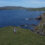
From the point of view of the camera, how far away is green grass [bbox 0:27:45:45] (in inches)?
63.0

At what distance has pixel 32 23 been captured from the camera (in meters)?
1.71

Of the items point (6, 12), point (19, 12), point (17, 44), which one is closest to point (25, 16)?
point (19, 12)

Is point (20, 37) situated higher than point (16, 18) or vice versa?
point (16, 18)

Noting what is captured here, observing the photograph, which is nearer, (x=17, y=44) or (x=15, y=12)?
(x=17, y=44)

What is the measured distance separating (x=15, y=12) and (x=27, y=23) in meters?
0.30

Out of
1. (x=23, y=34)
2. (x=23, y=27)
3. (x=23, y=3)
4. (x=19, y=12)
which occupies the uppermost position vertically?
(x=23, y=3)

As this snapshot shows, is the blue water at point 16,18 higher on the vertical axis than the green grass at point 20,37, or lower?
higher

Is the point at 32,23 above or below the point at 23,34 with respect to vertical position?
above

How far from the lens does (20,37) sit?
1.65 meters

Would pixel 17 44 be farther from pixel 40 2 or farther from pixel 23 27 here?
pixel 40 2

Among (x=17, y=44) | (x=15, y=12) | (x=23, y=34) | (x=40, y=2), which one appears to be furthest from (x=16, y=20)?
(x=40, y=2)

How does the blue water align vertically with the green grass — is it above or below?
above

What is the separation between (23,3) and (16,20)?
34 cm

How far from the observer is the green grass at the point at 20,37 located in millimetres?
1601
